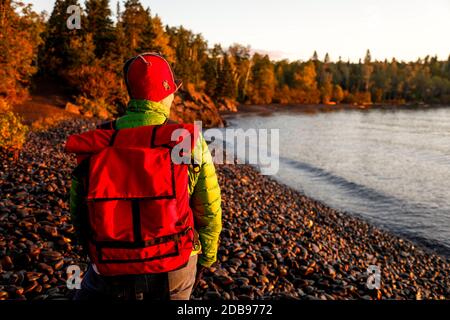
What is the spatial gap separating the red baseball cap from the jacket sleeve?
516 mm

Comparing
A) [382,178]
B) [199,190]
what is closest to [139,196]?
[199,190]

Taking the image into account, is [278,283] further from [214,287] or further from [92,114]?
[92,114]

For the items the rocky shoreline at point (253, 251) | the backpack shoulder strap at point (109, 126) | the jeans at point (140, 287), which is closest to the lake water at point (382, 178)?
the rocky shoreline at point (253, 251)

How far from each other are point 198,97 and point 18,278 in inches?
2067

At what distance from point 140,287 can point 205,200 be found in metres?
0.86

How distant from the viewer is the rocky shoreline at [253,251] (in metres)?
5.70

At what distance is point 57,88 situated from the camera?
41688 mm

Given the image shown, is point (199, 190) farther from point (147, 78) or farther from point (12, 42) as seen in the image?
point (12, 42)

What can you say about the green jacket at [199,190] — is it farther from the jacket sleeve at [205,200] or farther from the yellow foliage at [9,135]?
the yellow foliage at [9,135]

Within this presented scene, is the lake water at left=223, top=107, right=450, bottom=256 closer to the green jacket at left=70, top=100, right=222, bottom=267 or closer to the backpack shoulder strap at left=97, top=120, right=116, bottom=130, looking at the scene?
the green jacket at left=70, top=100, right=222, bottom=267

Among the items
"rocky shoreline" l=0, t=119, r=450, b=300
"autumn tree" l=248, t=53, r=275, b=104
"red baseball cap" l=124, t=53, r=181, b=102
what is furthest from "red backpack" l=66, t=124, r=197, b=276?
"autumn tree" l=248, t=53, r=275, b=104

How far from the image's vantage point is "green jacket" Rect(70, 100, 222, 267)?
2623 mm

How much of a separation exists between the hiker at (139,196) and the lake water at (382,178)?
40.9 feet
